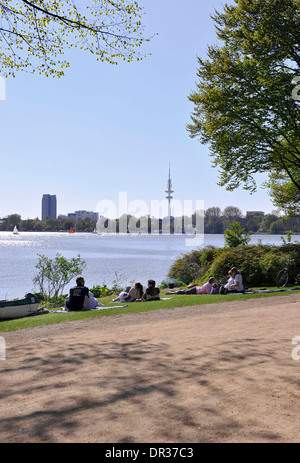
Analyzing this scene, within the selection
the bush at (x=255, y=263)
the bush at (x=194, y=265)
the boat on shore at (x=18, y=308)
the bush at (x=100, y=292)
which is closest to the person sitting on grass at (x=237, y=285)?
the bush at (x=255, y=263)

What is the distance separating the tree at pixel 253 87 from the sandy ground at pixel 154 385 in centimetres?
1981

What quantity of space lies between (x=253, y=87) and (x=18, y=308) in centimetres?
1968

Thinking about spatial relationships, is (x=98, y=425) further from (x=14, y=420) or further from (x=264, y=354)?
(x=264, y=354)

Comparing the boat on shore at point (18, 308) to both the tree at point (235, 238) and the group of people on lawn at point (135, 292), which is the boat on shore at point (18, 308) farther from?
the tree at point (235, 238)

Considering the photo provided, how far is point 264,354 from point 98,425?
162 inches

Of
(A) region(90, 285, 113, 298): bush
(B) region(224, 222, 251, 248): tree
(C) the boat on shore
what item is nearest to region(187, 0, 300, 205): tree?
(B) region(224, 222, 251, 248): tree

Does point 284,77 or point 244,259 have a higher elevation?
point 284,77

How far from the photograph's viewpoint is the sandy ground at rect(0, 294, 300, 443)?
5219mm

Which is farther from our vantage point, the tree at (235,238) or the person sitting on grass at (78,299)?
the tree at (235,238)

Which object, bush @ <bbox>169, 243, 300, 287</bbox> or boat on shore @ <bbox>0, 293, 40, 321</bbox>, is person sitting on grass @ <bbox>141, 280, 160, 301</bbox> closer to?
boat on shore @ <bbox>0, 293, 40, 321</bbox>

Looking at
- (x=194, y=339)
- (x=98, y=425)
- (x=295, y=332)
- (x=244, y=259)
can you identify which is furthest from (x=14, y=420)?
(x=244, y=259)

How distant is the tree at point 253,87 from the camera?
88.5 ft

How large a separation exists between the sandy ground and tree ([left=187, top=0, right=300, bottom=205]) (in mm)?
19808

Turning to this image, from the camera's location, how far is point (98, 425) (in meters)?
5.36
